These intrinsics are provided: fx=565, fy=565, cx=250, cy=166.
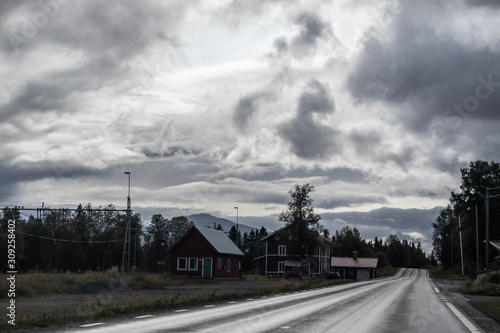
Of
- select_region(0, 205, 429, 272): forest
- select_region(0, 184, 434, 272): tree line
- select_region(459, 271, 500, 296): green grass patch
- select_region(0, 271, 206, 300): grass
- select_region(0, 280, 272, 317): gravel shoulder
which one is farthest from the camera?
select_region(0, 205, 429, 272): forest

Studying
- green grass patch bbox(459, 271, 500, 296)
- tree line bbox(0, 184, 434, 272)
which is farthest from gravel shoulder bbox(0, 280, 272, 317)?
tree line bbox(0, 184, 434, 272)

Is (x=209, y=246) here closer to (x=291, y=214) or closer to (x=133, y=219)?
(x=291, y=214)

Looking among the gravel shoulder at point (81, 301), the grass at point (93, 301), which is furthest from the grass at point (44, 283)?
the gravel shoulder at point (81, 301)

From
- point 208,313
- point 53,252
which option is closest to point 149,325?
point 208,313

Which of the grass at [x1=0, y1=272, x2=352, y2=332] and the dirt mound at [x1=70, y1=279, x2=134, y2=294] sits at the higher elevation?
the grass at [x1=0, y1=272, x2=352, y2=332]

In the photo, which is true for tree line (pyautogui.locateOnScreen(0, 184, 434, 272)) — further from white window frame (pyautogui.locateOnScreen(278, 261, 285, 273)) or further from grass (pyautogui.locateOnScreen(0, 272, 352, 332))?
grass (pyautogui.locateOnScreen(0, 272, 352, 332))

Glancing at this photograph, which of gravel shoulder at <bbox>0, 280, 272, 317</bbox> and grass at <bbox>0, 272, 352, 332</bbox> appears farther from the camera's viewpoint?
gravel shoulder at <bbox>0, 280, 272, 317</bbox>

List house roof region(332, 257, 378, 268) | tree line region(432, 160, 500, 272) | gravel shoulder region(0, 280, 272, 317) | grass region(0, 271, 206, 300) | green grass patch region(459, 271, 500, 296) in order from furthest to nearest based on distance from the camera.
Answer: house roof region(332, 257, 378, 268), tree line region(432, 160, 500, 272), green grass patch region(459, 271, 500, 296), grass region(0, 271, 206, 300), gravel shoulder region(0, 280, 272, 317)

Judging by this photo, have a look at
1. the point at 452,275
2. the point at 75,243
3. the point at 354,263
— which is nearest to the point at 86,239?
the point at 75,243

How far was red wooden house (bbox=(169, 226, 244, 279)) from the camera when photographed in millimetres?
66625

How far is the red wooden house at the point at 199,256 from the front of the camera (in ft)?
219

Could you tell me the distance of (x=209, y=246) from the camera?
219ft

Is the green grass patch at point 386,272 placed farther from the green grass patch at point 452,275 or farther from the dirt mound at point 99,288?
the dirt mound at point 99,288

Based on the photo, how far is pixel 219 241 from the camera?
236 feet
